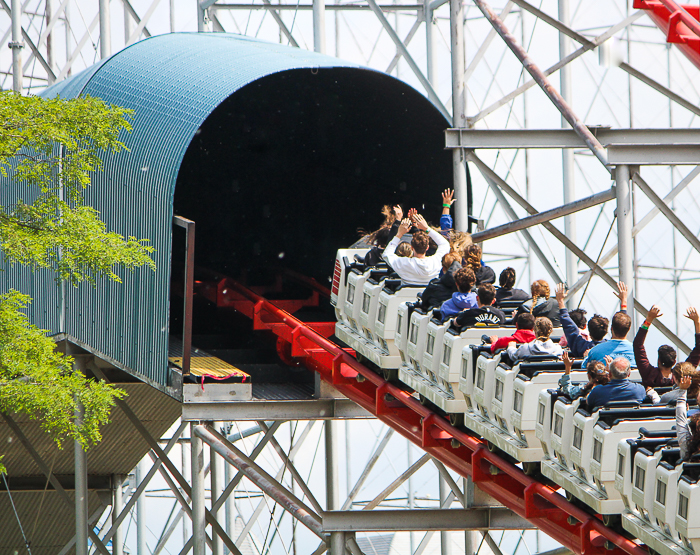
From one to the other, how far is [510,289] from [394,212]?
10.0 feet

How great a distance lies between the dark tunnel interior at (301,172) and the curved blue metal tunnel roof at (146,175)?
6.83 ft

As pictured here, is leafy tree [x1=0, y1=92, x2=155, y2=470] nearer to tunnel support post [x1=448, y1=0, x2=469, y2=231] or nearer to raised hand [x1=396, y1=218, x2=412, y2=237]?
raised hand [x1=396, y1=218, x2=412, y2=237]

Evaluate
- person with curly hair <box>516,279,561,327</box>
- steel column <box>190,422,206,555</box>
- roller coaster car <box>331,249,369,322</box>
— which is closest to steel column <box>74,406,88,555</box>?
steel column <box>190,422,206,555</box>

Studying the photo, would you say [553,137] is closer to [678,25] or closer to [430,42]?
[678,25]

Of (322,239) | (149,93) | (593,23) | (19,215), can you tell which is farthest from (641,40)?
(19,215)

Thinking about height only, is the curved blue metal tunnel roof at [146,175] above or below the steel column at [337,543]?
above

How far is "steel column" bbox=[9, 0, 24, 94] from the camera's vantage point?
84.3ft

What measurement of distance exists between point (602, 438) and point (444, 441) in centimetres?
448

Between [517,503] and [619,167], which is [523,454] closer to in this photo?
[517,503]

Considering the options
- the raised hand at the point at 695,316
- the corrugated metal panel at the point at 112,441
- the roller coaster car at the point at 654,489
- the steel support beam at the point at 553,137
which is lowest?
the corrugated metal panel at the point at 112,441

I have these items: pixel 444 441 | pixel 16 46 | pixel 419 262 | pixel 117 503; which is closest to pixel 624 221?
pixel 419 262

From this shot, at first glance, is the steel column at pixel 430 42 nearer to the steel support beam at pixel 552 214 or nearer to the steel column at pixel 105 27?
the steel column at pixel 105 27

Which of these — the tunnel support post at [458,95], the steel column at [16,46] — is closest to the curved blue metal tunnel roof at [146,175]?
the tunnel support post at [458,95]

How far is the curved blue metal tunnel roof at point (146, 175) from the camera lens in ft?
55.5
